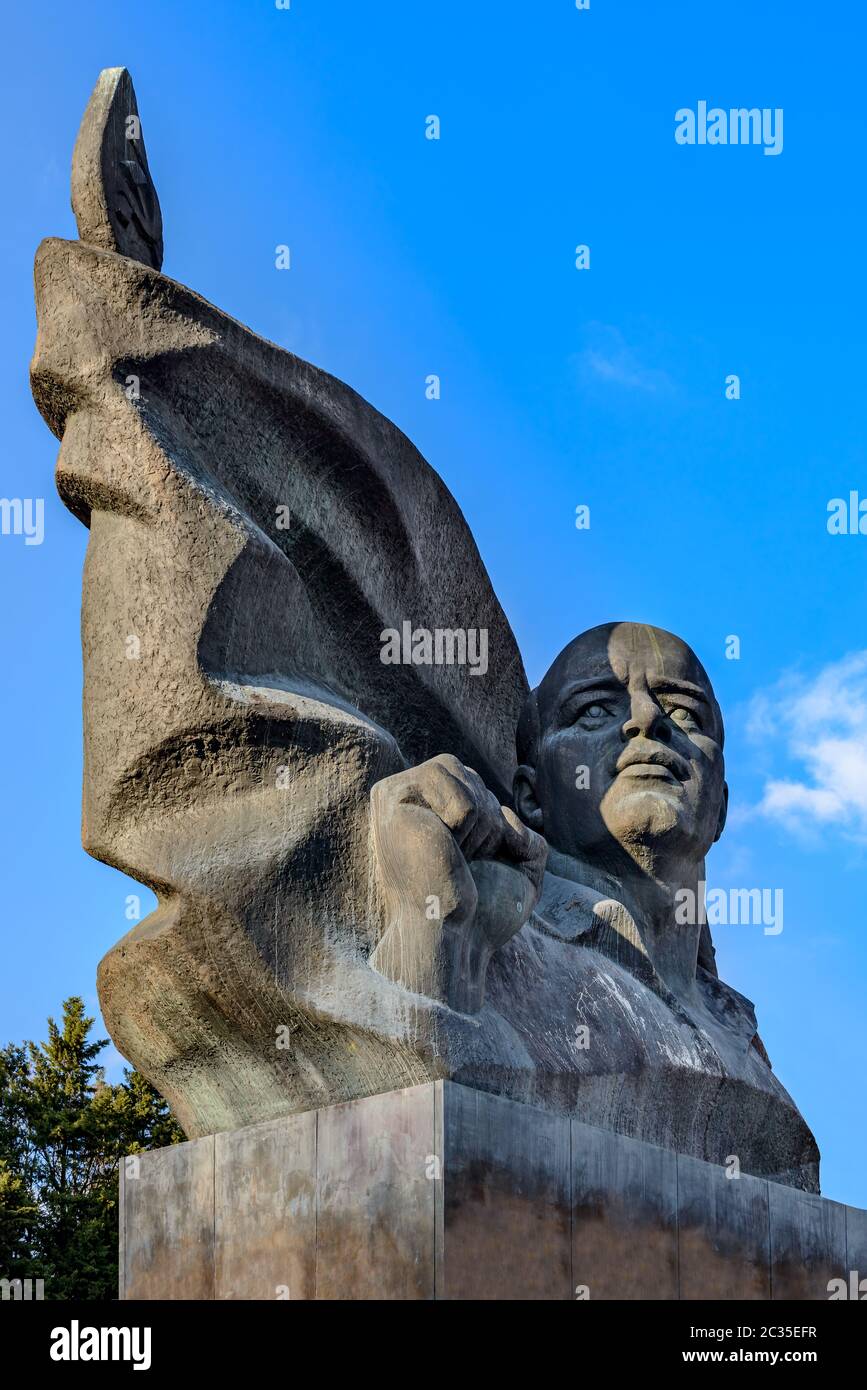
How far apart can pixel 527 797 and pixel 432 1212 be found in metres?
2.92

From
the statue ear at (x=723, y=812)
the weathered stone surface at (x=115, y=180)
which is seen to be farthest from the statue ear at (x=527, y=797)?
the weathered stone surface at (x=115, y=180)

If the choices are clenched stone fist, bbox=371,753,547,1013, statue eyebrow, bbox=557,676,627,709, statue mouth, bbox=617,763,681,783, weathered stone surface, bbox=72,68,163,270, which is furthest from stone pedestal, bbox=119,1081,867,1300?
weathered stone surface, bbox=72,68,163,270

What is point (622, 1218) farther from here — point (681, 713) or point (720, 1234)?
point (681, 713)

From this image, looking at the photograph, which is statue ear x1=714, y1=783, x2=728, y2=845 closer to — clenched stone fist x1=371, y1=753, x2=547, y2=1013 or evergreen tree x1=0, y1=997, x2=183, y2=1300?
clenched stone fist x1=371, y1=753, x2=547, y2=1013

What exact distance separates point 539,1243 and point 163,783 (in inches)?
78.2

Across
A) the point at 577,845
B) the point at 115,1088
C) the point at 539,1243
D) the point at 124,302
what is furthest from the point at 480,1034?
the point at 115,1088

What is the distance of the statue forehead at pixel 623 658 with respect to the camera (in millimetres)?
7812

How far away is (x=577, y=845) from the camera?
775 centimetres

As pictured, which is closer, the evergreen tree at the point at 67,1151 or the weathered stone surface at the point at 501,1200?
the weathered stone surface at the point at 501,1200

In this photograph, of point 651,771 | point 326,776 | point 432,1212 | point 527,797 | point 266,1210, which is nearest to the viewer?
point 432,1212

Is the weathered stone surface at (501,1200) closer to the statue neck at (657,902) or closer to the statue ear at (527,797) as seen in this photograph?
the statue neck at (657,902)

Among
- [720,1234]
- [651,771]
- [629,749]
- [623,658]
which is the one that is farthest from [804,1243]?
[623,658]

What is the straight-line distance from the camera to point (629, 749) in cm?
765

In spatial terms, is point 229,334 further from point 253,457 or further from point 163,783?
point 163,783
